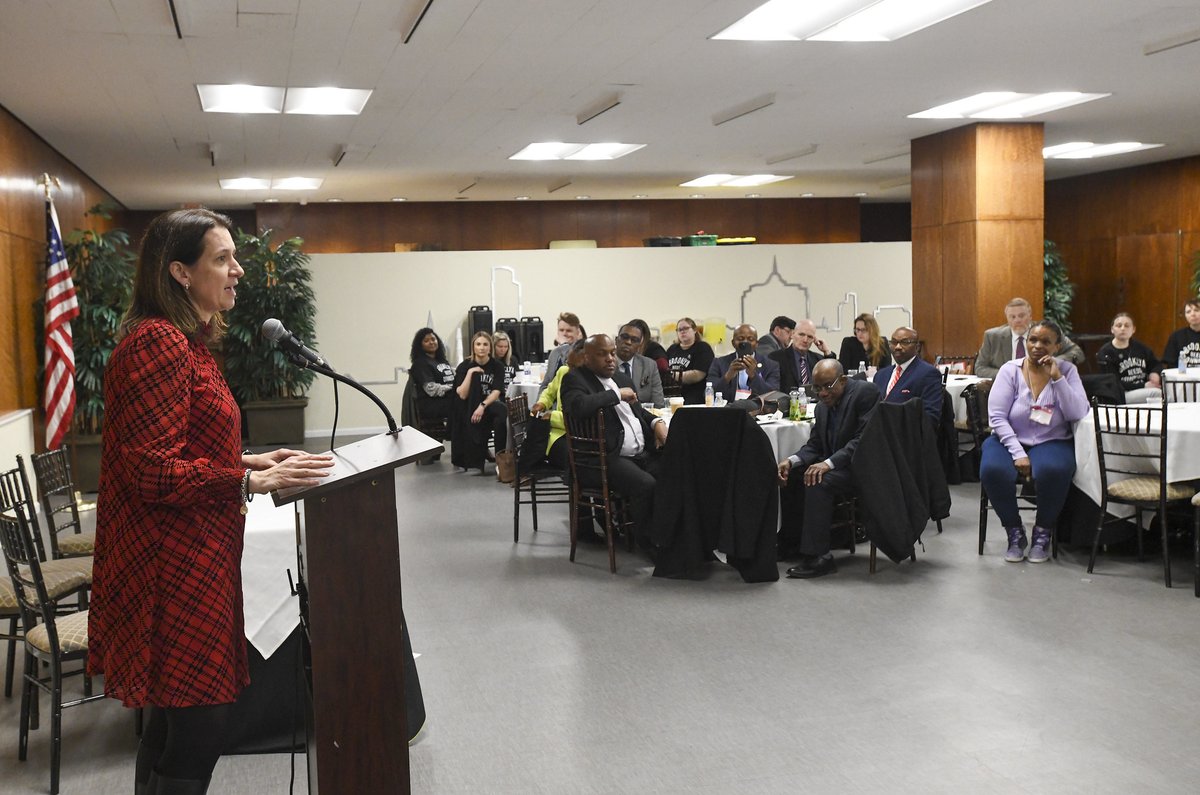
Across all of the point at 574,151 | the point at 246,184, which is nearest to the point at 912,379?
the point at 574,151

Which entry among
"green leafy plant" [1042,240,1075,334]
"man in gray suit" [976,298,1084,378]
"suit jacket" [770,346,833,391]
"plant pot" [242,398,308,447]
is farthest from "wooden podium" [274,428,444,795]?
"green leafy plant" [1042,240,1075,334]

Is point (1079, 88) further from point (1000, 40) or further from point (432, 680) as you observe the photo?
point (432, 680)

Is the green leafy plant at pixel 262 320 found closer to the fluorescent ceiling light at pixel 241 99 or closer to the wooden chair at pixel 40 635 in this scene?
the fluorescent ceiling light at pixel 241 99

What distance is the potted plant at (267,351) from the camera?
13.2 metres

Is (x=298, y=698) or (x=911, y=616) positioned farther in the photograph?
(x=911, y=616)

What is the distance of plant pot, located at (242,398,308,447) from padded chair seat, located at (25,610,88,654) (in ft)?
31.6

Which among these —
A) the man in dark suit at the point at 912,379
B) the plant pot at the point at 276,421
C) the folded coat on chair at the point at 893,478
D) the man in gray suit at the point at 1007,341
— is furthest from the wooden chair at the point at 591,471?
the plant pot at the point at 276,421

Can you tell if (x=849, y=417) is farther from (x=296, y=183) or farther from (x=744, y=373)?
(x=296, y=183)

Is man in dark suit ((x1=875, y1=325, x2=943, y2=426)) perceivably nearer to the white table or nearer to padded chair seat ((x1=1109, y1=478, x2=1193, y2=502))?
the white table

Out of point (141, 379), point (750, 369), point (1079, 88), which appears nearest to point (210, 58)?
point (750, 369)

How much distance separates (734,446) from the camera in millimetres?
5910

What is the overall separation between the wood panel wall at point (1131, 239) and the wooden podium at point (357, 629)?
49.8ft

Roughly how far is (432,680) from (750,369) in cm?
440

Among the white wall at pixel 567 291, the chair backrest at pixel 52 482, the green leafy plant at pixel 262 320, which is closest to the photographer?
the chair backrest at pixel 52 482
